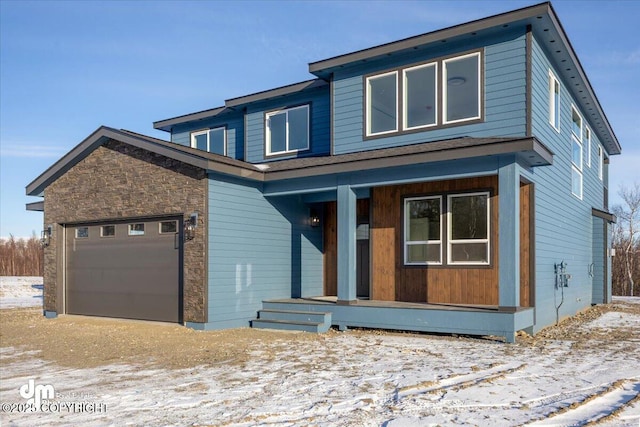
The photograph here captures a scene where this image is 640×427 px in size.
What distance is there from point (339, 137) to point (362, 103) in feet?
2.90

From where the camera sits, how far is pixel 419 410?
4.68m

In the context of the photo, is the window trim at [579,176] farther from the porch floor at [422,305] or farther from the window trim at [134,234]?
the window trim at [134,234]

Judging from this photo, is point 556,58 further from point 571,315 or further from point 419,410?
point 419,410

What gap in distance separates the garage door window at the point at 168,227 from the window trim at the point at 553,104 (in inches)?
316

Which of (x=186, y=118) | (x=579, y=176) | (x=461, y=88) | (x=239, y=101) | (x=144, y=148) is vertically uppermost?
(x=239, y=101)

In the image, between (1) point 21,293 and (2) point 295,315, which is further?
(1) point 21,293

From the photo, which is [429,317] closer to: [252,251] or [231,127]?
[252,251]

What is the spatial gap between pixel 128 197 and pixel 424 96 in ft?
22.0

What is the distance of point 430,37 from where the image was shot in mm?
10188

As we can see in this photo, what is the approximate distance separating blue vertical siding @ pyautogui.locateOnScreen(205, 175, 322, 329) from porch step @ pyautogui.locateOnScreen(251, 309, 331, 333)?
322 millimetres

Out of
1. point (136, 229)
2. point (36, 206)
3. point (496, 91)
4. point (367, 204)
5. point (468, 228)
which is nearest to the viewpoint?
point (496, 91)

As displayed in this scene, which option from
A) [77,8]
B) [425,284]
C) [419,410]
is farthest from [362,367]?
[77,8]

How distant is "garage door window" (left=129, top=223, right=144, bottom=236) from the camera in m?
11.6

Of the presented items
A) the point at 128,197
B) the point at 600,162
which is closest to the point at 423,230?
the point at 128,197
